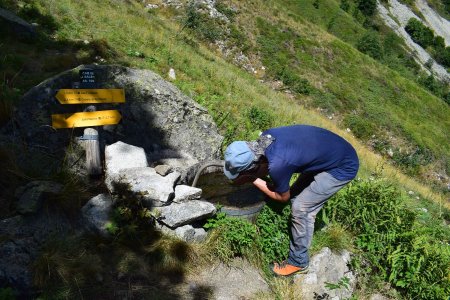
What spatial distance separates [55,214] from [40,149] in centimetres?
128

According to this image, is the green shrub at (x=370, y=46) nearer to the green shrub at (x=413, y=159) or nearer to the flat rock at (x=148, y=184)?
the green shrub at (x=413, y=159)

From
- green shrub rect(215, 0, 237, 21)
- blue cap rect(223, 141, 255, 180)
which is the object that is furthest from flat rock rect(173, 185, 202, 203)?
green shrub rect(215, 0, 237, 21)

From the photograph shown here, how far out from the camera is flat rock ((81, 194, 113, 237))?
446cm

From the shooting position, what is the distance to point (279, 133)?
4.24 metres

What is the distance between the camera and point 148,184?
492 centimetres

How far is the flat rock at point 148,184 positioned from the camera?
482cm

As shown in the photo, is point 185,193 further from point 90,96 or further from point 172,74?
point 172,74

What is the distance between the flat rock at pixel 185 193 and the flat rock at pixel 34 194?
1.43 metres

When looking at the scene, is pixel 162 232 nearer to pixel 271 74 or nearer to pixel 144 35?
pixel 144 35

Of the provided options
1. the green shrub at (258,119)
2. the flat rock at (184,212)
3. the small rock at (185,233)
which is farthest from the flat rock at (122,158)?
the green shrub at (258,119)

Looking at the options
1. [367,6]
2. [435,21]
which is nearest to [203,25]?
[367,6]

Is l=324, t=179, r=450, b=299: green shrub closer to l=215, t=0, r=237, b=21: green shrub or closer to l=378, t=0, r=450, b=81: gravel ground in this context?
l=215, t=0, r=237, b=21: green shrub

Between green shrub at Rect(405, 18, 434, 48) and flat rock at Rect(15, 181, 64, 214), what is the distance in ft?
230

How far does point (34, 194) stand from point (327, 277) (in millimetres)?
3814
